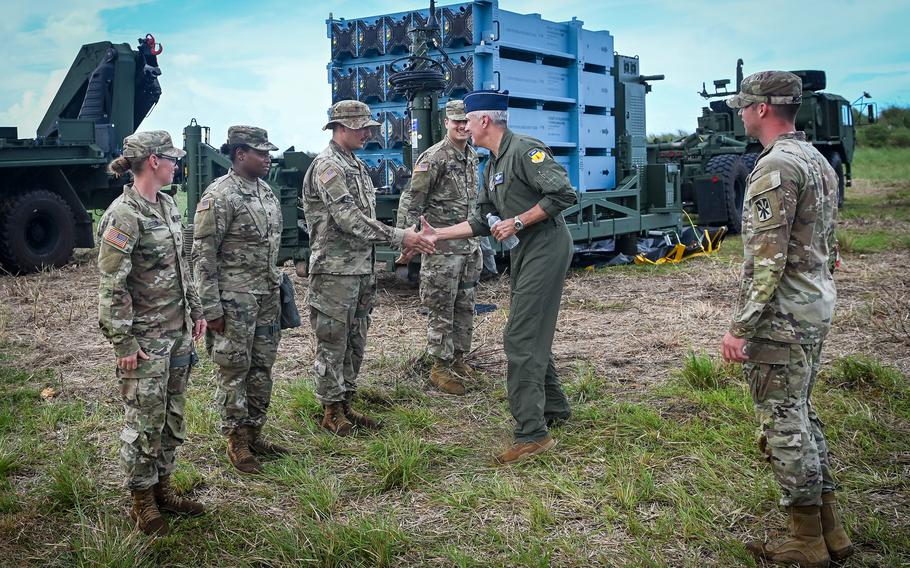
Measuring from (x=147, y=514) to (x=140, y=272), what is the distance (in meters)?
1.05

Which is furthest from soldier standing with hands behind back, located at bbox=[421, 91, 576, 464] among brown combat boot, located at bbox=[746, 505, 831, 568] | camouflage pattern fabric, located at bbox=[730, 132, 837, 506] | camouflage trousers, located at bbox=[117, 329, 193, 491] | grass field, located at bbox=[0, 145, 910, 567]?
camouflage trousers, located at bbox=[117, 329, 193, 491]

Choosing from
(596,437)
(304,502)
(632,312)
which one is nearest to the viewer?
(304,502)

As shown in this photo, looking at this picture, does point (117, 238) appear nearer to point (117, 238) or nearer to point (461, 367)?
point (117, 238)

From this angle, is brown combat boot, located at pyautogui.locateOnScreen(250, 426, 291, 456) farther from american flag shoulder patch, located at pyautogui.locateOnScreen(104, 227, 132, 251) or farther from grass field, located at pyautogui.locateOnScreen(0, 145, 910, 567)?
american flag shoulder patch, located at pyautogui.locateOnScreen(104, 227, 132, 251)

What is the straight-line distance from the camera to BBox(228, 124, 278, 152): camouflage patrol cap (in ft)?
14.3

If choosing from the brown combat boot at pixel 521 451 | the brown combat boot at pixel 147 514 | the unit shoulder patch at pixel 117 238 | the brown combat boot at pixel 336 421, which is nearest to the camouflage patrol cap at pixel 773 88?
the brown combat boot at pixel 521 451

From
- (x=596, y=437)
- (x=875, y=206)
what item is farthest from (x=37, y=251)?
(x=875, y=206)

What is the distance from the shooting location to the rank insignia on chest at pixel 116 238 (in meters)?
3.52

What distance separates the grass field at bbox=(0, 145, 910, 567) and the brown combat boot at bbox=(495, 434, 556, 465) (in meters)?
0.07

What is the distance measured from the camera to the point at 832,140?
61.7 feet

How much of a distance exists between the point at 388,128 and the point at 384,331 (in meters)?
3.03

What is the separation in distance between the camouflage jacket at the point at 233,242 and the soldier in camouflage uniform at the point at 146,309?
16.3 inches

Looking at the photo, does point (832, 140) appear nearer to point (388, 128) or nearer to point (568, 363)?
point (388, 128)

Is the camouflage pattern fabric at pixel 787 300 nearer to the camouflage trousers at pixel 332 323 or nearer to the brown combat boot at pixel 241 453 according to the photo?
the camouflage trousers at pixel 332 323
